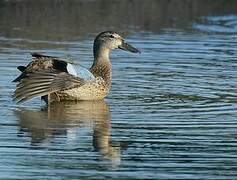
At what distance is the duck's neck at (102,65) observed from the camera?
15.1 meters

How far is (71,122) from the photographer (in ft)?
41.3

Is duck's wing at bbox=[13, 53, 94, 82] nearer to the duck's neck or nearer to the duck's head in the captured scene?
the duck's neck

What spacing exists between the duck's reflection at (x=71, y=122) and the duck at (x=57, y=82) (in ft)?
0.46

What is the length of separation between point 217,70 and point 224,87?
220cm

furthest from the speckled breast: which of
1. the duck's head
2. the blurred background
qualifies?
the blurred background

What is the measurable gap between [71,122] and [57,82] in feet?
5.53

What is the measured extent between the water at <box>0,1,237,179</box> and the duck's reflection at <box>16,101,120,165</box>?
0.03 feet

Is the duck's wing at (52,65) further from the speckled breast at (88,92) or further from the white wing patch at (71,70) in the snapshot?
the speckled breast at (88,92)

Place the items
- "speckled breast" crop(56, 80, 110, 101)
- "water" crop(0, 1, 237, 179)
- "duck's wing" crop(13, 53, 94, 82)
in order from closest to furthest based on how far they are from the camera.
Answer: "water" crop(0, 1, 237, 179)
"duck's wing" crop(13, 53, 94, 82)
"speckled breast" crop(56, 80, 110, 101)

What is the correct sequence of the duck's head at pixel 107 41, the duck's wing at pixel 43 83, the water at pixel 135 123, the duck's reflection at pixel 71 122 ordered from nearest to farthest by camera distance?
the water at pixel 135 123
the duck's reflection at pixel 71 122
the duck's wing at pixel 43 83
the duck's head at pixel 107 41

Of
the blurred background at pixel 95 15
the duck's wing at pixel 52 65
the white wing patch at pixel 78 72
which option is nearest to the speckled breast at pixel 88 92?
the white wing patch at pixel 78 72

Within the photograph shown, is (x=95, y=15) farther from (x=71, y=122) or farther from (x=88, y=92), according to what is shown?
(x=71, y=122)

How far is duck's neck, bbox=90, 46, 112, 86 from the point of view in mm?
15141

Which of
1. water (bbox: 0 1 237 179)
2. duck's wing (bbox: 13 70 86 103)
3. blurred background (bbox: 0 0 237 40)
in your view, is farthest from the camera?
blurred background (bbox: 0 0 237 40)
